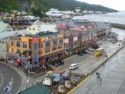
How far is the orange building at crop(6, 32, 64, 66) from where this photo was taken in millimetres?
54281

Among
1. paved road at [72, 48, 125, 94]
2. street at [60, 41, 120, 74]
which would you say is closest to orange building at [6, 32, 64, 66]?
street at [60, 41, 120, 74]

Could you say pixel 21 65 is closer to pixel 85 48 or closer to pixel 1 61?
pixel 1 61

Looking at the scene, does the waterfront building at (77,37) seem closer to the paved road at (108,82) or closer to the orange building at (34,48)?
the orange building at (34,48)

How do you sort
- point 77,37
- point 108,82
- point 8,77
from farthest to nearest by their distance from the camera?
1. point 77,37
2. point 8,77
3. point 108,82

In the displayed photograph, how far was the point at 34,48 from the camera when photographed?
2143 inches

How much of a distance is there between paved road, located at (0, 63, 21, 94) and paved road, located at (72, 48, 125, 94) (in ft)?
31.1

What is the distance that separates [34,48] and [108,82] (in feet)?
54.7

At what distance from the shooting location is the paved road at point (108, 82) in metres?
41.1

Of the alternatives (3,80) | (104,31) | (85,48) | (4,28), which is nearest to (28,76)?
(3,80)

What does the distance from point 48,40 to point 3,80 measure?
1619cm

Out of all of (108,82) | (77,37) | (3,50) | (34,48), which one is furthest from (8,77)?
(77,37)

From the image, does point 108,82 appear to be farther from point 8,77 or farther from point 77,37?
point 77,37

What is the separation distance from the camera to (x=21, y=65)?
53.9m

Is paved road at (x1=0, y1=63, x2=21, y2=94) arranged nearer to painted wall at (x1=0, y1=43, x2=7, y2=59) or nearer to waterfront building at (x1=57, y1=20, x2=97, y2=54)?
painted wall at (x1=0, y1=43, x2=7, y2=59)
